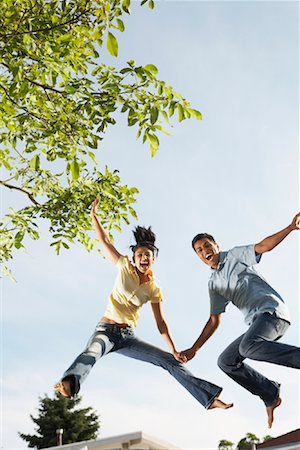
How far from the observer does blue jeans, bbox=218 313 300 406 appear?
12.1 ft

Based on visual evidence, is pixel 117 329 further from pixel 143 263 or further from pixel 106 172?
pixel 106 172

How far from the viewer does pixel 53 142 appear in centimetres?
560

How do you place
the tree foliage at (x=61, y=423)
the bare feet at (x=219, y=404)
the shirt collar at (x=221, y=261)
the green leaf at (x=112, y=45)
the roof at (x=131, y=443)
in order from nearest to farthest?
the roof at (x=131, y=443), the green leaf at (x=112, y=45), the bare feet at (x=219, y=404), the shirt collar at (x=221, y=261), the tree foliage at (x=61, y=423)

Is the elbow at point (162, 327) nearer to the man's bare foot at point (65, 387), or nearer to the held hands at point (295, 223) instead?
the man's bare foot at point (65, 387)

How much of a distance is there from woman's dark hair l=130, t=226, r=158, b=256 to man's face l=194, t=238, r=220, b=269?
0.31 m

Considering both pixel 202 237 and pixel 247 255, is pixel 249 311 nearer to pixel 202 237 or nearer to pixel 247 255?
pixel 247 255

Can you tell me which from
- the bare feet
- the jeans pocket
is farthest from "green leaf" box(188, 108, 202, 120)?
the bare feet

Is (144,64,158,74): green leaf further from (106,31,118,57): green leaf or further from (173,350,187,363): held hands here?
(173,350,187,363): held hands

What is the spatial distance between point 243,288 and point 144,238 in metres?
0.81

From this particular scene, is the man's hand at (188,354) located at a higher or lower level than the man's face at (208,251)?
lower

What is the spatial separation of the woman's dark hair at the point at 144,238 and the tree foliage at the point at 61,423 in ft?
105

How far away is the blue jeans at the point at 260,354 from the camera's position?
369 cm

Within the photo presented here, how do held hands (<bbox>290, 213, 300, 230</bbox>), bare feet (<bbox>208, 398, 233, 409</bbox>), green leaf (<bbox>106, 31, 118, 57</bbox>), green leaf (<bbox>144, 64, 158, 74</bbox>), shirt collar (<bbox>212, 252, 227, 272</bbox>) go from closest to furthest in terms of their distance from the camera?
green leaf (<bbox>106, 31, 118, 57</bbox>) < held hands (<bbox>290, 213, 300, 230</bbox>) < bare feet (<bbox>208, 398, 233, 409</bbox>) < shirt collar (<bbox>212, 252, 227, 272</bbox>) < green leaf (<bbox>144, 64, 158, 74</bbox>)

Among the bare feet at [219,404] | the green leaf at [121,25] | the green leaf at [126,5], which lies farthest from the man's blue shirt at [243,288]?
the green leaf at [126,5]
